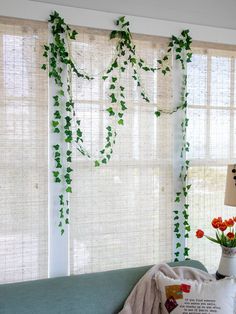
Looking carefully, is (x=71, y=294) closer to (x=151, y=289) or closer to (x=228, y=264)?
(x=151, y=289)

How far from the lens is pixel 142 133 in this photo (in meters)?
2.50

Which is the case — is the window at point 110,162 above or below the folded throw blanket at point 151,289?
above

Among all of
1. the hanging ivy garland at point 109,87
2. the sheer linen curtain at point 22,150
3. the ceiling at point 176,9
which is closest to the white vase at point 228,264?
the hanging ivy garland at point 109,87

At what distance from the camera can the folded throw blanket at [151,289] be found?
75.7 inches

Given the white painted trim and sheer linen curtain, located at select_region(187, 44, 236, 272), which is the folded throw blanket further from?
the white painted trim

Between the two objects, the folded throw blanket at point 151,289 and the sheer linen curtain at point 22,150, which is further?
the sheer linen curtain at point 22,150

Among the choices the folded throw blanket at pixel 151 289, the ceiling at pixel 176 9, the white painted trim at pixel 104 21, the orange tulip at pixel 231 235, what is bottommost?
the folded throw blanket at pixel 151 289

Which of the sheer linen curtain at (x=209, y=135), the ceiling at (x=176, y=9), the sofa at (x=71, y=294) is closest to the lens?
the sofa at (x=71, y=294)

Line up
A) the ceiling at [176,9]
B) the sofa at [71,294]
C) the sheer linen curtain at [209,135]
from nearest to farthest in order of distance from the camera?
the sofa at [71,294] < the ceiling at [176,9] < the sheer linen curtain at [209,135]

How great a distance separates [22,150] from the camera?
223 centimetres

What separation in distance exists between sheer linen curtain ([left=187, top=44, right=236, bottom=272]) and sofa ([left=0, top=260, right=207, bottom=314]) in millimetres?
852

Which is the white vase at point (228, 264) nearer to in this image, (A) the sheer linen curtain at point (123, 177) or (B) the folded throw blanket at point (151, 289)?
(B) the folded throw blanket at point (151, 289)

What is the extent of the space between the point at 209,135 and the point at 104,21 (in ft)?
3.75

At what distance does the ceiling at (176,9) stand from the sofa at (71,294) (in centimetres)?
172
